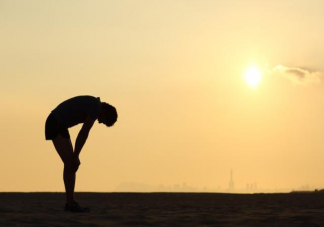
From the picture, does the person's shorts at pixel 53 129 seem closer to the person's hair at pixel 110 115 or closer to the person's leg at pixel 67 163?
the person's leg at pixel 67 163

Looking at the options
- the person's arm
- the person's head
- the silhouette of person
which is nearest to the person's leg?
the silhouette of person

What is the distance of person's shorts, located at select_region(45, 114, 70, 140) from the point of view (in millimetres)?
8070

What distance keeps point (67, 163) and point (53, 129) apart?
1.58 ft

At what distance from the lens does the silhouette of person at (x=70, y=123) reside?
8031 millimetres

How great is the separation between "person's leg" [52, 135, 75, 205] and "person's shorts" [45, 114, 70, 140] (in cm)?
6

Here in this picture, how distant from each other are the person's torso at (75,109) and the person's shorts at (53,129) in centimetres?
5

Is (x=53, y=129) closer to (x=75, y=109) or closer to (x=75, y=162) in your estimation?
(x=75, y=109)

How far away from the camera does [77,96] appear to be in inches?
325
